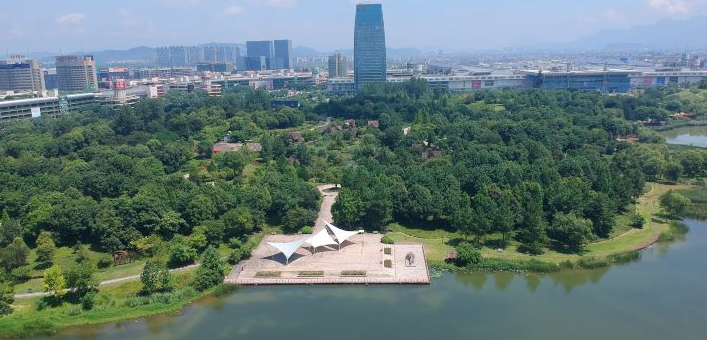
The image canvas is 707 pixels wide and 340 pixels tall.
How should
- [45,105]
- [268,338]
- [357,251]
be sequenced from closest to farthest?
[268,338] → [357,251] → [45,105]

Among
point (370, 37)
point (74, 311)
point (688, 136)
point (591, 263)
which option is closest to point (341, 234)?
point (591, 263)

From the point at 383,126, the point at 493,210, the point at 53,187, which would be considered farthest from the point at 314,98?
the point at 493,210

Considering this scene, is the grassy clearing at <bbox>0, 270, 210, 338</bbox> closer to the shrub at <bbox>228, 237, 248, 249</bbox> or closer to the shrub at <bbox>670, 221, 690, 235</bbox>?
the shrub at <bbox>228, 237, 248, 249</bbox>

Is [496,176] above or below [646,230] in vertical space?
above

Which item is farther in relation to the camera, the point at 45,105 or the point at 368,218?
the point at 45,105

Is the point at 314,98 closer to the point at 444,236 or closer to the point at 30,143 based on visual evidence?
the point at 30,143

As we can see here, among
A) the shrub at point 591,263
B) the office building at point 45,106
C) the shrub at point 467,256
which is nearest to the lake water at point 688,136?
the shrub at point 591,263

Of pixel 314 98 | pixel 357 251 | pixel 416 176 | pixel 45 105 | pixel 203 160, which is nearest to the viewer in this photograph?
pixel 357 251
